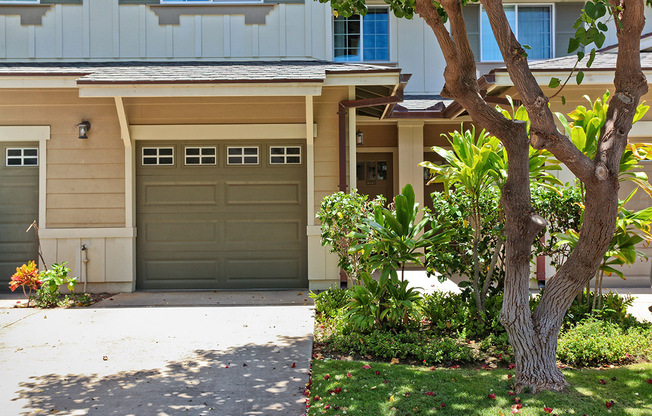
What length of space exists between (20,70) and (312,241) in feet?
17.1

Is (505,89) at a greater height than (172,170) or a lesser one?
greater

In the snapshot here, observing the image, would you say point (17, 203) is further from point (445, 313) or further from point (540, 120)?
point (540, 120)

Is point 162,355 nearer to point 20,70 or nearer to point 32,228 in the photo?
point 32,228

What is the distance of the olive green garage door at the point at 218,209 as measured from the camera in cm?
968

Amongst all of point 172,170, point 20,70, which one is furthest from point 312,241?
point 20,70

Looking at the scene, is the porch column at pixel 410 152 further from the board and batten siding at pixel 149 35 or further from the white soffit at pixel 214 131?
the white soffit at pixel 214 131

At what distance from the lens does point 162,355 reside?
588cm

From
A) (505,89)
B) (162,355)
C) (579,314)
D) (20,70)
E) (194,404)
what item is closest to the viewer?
(194,404)

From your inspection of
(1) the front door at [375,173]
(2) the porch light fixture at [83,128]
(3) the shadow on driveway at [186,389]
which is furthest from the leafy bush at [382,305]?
(1) the front door at [375,173]

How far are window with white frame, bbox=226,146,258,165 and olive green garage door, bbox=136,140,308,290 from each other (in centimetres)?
2

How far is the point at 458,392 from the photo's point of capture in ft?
15.0

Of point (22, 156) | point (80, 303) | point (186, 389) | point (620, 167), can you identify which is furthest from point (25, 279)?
point (620, 167)

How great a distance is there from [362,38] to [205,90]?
6.36m

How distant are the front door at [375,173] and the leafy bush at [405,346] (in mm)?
8234
